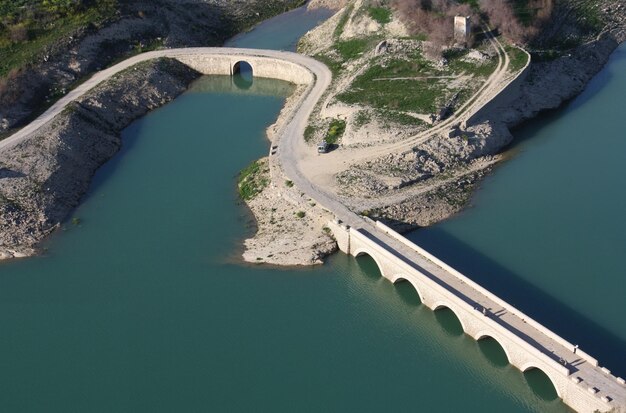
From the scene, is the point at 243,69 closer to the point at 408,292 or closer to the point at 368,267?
the point at 368,267

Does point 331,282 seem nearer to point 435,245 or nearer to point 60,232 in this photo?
point 435,245

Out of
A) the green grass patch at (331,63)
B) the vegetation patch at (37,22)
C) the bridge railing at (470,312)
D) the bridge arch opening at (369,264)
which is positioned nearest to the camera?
the bridge railing at (470,312)

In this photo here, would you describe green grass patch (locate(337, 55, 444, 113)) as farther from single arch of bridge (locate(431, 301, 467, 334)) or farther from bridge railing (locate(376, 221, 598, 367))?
single arch of bridge (locate(431, 301, 467, 334))

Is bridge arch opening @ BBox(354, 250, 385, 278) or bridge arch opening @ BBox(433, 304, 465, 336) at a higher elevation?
bridge arch opening @ BBox(354, 250, 385, 278)

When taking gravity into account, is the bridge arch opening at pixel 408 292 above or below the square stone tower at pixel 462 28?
below

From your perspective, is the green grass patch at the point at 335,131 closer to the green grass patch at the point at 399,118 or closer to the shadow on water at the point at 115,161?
the green grass patch at the point at 399,118

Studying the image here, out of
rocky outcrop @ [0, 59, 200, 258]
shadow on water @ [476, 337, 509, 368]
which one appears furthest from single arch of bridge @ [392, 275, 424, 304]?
rocky outcrop @ [0, 59, 200, 258]

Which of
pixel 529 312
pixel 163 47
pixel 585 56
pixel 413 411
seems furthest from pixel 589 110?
pixel 163 47

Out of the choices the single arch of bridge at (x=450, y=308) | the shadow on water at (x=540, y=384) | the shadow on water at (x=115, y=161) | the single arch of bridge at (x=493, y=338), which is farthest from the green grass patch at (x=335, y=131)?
the shadow on water at (x=540, y=384)
